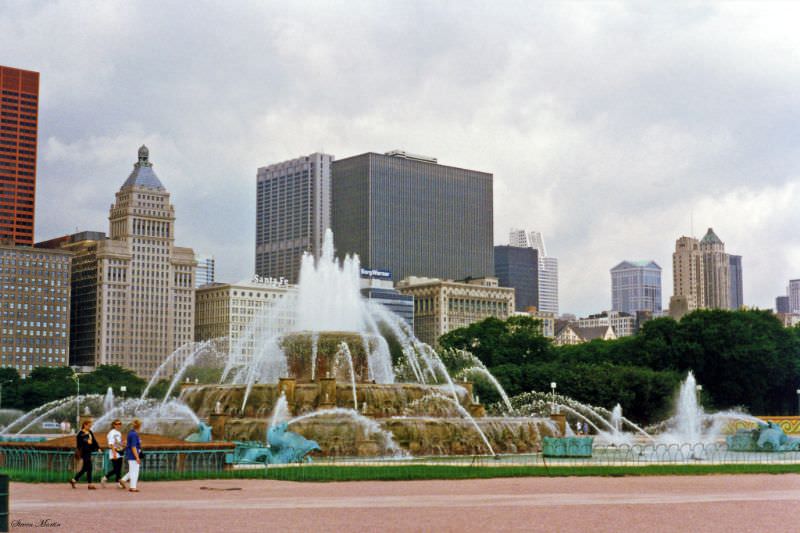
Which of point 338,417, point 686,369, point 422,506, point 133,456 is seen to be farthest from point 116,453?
point 686,369

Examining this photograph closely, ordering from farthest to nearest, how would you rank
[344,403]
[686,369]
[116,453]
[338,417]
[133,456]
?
[686,369] → [344,403] → [338,417] → [116,453] → [133,456]

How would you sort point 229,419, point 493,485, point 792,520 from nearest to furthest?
point 792,520
point 493,485
point 229,419

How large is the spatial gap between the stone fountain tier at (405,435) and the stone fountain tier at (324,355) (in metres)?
9.90

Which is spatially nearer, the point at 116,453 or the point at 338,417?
the point at 116,453

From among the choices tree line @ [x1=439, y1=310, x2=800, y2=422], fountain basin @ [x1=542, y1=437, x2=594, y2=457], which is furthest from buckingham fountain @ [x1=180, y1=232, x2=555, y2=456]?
tree line @ [x1=439, y1=310, x2=800, y2=422]

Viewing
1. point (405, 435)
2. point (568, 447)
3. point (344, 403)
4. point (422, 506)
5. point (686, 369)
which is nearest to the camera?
point (422, 506)

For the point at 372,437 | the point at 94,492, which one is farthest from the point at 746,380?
the point at 94,492

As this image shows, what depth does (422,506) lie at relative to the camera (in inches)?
878

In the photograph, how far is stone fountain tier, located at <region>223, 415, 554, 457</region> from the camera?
4312 centimetres

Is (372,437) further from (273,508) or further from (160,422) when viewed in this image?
(273,508)

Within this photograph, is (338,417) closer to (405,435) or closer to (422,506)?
(405,435)

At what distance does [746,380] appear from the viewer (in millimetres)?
99562

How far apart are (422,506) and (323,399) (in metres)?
27.0

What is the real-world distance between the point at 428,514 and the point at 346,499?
12.4ft
